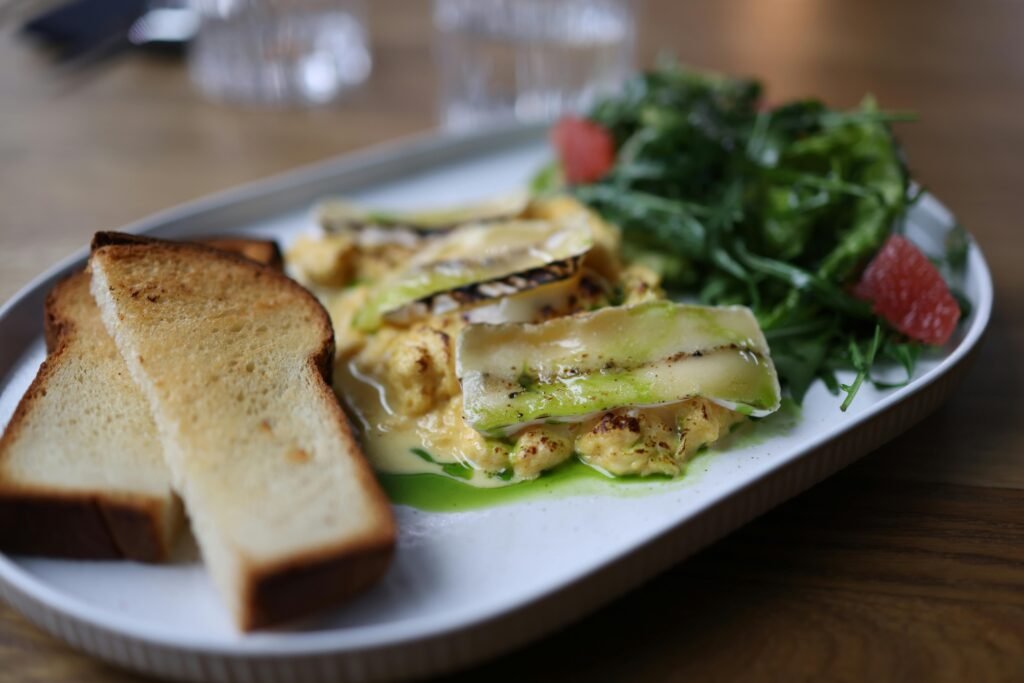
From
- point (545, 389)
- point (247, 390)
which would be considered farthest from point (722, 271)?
point (247, 390)

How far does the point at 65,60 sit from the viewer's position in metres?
4.20

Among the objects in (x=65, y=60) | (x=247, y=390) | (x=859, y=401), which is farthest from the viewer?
(x=65, y=60)

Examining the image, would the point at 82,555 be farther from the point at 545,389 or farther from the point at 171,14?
A: the point at 171,14

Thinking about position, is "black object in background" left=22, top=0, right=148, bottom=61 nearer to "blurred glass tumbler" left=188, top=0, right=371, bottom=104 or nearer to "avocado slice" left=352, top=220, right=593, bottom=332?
"blurred glass tumbler" left=188, top=0, right=371, bottom=104

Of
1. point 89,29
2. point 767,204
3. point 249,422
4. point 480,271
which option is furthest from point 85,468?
point 89,29

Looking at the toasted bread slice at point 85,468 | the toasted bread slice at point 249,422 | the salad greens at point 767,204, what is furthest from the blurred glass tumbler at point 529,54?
the toasted bread slice at point 85,468

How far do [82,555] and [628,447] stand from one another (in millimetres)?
957

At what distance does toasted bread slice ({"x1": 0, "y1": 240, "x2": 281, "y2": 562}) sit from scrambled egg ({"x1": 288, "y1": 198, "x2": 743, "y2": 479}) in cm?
46

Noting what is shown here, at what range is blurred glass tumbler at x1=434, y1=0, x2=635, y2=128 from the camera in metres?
3.68

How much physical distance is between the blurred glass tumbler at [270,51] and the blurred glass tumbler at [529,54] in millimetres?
503

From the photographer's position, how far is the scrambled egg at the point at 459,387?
182cm

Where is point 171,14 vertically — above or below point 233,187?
above

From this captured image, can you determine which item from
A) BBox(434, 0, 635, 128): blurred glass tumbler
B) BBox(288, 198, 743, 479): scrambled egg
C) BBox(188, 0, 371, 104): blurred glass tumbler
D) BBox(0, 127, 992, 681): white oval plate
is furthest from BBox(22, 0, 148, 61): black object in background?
BBox(0, 127, 992, 681): white oval plate

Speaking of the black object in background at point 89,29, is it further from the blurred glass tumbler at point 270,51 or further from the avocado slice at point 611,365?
the avocado slice at point 611,365
